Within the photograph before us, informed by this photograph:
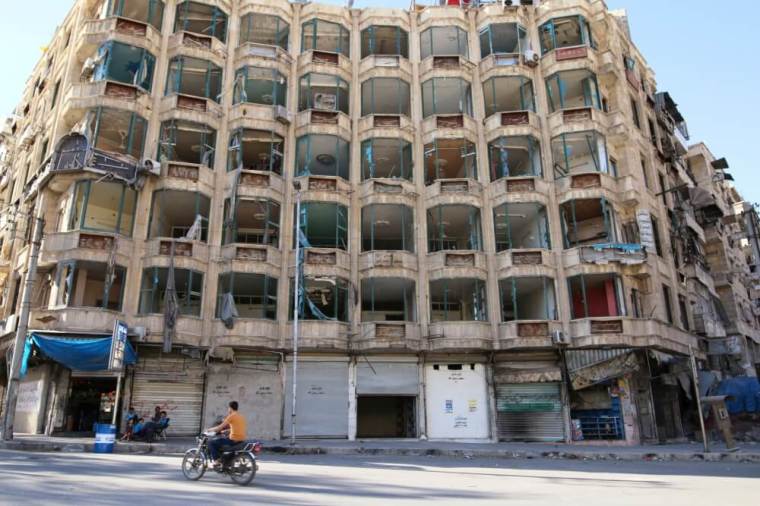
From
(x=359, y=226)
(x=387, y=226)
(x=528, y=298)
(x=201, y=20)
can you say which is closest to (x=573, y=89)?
(x=528, y=298)

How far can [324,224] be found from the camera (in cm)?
2736

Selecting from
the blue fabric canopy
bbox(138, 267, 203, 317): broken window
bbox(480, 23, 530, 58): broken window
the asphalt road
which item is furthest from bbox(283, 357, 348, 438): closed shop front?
bbox(480, 23, 530, 58): broken window

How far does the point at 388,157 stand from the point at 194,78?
413 inches

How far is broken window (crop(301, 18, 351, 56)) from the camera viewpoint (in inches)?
1173

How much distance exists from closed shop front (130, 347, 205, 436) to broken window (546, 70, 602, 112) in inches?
846

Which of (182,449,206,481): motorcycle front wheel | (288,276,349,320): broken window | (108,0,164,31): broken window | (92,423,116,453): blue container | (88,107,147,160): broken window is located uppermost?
(108,0,164,31): broken window

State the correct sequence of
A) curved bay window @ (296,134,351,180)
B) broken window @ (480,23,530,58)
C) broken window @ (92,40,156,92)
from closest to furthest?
broken window @ (92,40,156,92) < curved bay window @ (296,134,351,180) < broken window @ (480,23,530,58)

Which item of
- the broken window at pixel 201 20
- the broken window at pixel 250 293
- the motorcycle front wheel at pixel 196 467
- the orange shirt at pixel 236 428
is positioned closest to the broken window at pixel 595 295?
the broken window at pixel 250 293

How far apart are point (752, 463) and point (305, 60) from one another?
25.3 metres

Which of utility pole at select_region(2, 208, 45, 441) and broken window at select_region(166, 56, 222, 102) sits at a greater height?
broken window at select_region(166, 56, 222, 102)

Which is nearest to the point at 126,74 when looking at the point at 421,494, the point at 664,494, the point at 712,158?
the point at 421,494

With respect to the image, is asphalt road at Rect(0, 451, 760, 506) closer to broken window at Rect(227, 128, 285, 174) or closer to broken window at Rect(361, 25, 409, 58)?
broken window at Rect(227, 128, 285, 174)

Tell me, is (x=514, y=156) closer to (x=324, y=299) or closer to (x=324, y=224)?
(x=324, y=224)

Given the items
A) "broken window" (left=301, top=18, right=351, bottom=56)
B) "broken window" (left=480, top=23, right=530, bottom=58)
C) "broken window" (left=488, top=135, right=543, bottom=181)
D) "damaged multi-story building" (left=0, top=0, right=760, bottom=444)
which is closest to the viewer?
"damaged multi-story building" (left=0, top=0, right=760, bottom=444)
